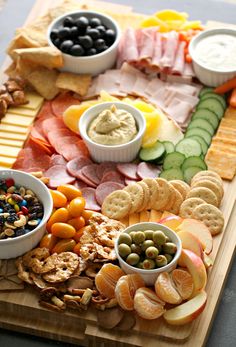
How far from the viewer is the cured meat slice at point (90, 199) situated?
5.23 m

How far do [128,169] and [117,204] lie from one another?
0.35 m

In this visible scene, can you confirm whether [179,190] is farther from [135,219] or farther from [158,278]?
[158,278]

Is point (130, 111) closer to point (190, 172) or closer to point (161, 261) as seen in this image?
point (190, 172)

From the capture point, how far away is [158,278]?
15.3 feet

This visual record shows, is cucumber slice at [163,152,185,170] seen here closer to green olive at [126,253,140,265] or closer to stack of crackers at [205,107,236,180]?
stack of crackers at [205,107,236,180]

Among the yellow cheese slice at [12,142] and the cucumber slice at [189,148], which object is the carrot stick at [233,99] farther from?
the yellow cheese slice at [12,142]

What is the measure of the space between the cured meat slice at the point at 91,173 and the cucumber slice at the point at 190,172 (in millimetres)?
501

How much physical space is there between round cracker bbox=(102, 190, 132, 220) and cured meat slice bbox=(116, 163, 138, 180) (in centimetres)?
24

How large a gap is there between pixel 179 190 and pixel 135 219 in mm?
293

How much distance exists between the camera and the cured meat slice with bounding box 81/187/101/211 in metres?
5.23

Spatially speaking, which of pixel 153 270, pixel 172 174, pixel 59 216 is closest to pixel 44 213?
pixel 59 216

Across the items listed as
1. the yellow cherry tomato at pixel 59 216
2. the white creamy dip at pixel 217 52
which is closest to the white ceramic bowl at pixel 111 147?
the yellow cherry tomato at pixel 59 216

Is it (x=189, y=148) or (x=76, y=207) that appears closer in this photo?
(x=76, y=207)

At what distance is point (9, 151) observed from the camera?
5.60m
